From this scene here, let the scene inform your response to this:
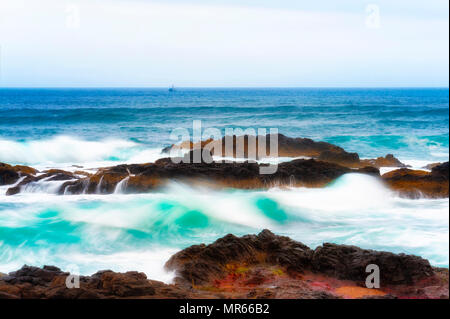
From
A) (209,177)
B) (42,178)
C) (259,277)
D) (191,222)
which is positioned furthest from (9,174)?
(259,277)

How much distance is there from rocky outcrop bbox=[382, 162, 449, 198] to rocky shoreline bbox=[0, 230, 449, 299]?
14.4ft

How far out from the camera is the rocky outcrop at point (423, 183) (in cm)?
959

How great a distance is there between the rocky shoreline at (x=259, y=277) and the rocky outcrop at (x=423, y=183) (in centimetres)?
438

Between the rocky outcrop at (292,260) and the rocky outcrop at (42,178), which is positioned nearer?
the rocky outcrop at (292,260)

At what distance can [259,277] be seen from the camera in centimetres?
538

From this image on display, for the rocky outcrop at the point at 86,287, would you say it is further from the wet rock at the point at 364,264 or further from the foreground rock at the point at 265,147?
the foreground rock at the point at 265,147

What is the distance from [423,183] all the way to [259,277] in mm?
6111

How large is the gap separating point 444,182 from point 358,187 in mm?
1888

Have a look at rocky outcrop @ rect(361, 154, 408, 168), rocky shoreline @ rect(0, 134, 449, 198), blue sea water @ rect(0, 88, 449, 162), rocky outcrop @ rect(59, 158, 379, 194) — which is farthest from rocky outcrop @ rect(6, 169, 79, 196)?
rocky outcrop @ rect(361, 154, 408, 168)

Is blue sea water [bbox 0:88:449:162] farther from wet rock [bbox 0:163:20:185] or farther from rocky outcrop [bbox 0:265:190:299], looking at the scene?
rocky outcrop [bbox 0:265:190:299]

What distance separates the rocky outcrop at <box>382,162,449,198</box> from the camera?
9586 mm

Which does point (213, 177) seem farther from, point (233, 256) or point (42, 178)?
point (233, 256)

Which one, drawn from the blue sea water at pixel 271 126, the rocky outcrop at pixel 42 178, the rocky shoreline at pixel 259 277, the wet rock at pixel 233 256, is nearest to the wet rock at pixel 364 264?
the rocky shoreline at pixel 259 277

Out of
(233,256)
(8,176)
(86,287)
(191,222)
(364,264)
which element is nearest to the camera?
(86,287)
